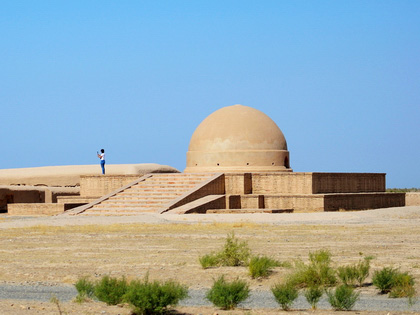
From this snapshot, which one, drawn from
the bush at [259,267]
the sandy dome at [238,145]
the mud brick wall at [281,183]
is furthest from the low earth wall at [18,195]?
the bush at [259,267]

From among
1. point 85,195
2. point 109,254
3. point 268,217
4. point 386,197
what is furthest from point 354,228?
point 85,195

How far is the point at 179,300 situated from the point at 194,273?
1734 millimetres

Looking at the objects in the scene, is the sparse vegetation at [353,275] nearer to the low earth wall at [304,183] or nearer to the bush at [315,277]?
the bush at [315,277]

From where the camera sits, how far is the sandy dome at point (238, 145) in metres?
24.7

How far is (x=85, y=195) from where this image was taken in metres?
24.8

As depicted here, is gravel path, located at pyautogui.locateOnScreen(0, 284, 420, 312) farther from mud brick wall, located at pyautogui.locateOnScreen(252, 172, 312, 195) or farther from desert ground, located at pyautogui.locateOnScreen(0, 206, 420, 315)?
mud brick wall, located at pyautogui.locateOnScreen(252, 172, 312, 195)

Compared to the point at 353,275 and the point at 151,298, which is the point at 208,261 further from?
the point at 151,298

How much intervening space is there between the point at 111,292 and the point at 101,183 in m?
18.0

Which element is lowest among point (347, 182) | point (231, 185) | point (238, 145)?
point (231, 185)

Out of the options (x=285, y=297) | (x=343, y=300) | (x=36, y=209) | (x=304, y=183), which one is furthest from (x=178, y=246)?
(x=36, y=209)

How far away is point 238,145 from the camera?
24.7m

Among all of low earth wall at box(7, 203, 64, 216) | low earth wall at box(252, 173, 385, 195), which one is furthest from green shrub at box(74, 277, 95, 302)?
low earth wall at box(252, 173, 385, 195)

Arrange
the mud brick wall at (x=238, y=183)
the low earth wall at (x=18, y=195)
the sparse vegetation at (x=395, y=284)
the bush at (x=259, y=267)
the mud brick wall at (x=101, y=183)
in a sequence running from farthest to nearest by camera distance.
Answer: the low earth wall at (x=18, y=195), the mud brick wall at (x=101, y=183), the mud brick wall at (x=238, y=183), the bush at (x=259, y=267), the sparse vegetation at (x=395, y=284)

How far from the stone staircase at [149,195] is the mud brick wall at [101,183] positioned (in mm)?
754
